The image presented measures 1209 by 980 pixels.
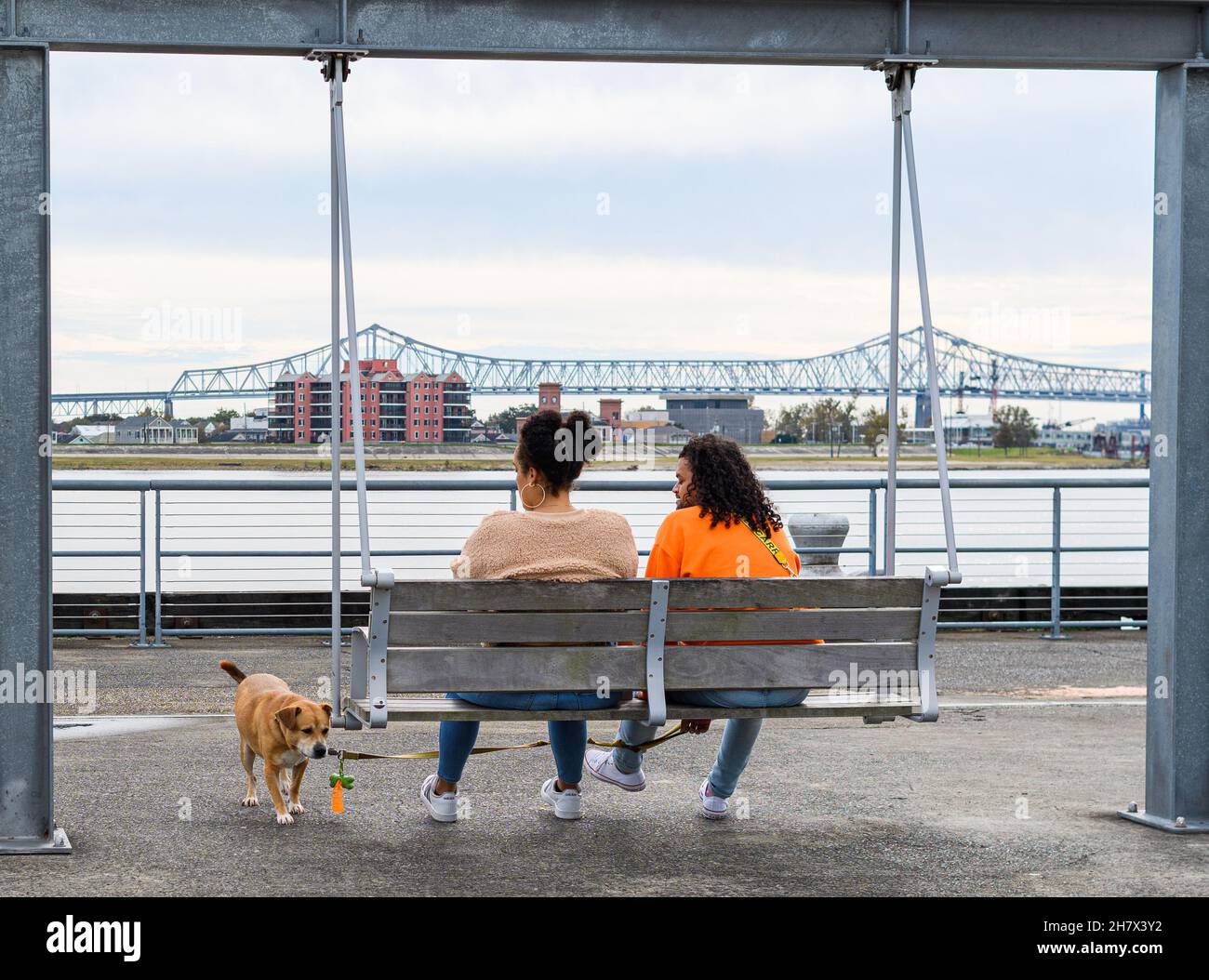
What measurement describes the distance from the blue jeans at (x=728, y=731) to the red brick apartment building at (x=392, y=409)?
151 centimetres

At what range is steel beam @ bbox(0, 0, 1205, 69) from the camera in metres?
4.57

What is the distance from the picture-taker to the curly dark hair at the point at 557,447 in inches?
188

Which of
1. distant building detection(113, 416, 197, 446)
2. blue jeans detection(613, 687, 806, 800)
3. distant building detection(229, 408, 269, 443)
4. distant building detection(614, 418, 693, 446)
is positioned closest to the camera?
blue jeans detection(613, 687, 806, 800)

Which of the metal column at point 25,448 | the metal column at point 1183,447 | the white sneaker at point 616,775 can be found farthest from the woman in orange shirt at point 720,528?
the metal column at point 25,448

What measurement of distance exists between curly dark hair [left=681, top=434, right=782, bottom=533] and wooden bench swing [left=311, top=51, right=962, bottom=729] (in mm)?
444

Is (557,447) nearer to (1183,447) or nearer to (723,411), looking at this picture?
(1183,447)

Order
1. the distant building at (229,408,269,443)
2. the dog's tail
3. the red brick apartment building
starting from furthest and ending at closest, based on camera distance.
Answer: the distant building at (229,408,269,443) < the red brick apartment building < the dog's tail

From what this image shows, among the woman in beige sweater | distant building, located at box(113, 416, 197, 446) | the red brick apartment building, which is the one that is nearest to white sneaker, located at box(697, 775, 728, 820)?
the woman in beige sweater

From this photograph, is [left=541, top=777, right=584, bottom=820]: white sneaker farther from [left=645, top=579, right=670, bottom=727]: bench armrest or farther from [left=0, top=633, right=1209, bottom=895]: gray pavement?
[left=645, top=579, right=670, bottom=727]: bench armrest

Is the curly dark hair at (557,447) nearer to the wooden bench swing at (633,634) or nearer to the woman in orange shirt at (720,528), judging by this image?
the woman in orange shirt at (720,528)

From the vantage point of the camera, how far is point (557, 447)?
15.7 ft

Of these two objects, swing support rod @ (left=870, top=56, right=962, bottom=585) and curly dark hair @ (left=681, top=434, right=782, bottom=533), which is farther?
curly dark hair @ (left=681, top=434, right=782, bottom=533)
